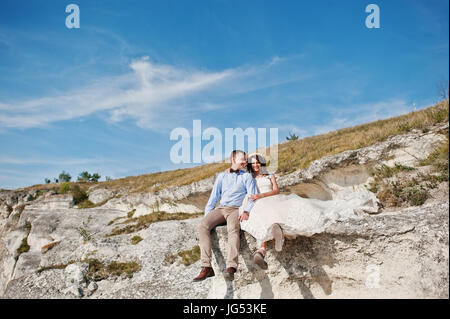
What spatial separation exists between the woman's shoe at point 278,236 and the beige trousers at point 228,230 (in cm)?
82

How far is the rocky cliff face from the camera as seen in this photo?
4941 mm

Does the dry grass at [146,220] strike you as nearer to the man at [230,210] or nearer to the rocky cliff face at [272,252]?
the rocky cliff face at [272,252]

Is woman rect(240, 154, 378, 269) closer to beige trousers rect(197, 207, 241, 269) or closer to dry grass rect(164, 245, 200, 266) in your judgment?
beige trousers rect(197, 207, 241, 269)

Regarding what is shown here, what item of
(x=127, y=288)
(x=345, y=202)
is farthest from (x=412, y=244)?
(x=127, y=288)

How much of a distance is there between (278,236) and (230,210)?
149 centimetres

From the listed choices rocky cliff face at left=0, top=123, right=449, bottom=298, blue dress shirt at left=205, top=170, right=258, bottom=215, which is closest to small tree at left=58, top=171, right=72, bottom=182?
rocky cliff face at left=0, top=123, right=449, bottom=298

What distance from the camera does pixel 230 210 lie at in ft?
21.3

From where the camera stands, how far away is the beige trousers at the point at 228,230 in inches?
222

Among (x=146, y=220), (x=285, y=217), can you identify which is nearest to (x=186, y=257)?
(x=285, y=217)

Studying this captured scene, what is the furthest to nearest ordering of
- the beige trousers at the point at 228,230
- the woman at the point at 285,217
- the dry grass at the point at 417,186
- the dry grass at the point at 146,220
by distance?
1. the dry grass at the point at 146,220
2. the dry grass at the point at 417,186
3. the beige trousers at the point at 228,230
4. the woman at the point at 285,217

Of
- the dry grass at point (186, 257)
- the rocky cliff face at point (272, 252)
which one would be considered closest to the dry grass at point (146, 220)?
the rocky cliff face at point (272, 252)

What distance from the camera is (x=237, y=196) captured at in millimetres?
6656
